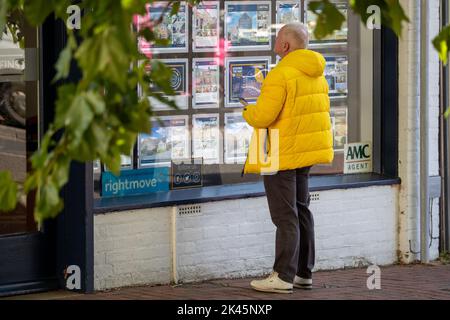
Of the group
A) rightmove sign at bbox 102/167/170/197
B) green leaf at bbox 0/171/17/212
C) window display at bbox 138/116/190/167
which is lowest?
rightmove sign at bbox 102/167/170/197

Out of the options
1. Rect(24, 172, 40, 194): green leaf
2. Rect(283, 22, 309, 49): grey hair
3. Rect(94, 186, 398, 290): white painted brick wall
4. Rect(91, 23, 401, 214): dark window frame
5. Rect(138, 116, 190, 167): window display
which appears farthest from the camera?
Rect(91, 23, 401, 214): dark window frame

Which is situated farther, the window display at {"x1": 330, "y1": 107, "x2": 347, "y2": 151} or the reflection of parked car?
the window display at {"x1": 330, "y1": 107, "x2": 347, "y2": 151}

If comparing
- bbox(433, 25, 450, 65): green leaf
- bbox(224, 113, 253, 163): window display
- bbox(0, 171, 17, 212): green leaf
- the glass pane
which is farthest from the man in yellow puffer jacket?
bbox(0, 171, 17, 212): green leaf

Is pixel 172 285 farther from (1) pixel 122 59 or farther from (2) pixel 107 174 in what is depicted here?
(1) pixel 122 59

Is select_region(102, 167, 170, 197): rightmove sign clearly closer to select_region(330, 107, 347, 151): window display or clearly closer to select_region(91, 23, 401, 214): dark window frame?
select_region(91, 23, 401, 214): dark window frame

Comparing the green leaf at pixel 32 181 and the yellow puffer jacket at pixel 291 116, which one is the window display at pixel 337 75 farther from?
the green leaf at pixel 32 181

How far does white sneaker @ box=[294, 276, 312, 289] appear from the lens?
7.74 meters

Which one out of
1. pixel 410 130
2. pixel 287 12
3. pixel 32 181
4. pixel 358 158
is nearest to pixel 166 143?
pixel 287 12

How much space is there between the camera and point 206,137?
331 inches

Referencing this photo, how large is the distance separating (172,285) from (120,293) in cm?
50

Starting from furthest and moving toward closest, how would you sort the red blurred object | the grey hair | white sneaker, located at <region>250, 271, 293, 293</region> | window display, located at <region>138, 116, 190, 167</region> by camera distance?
1. the red blurred object
2. window display, located at <region>138, 116, 190, 167</region>
3. white sneaker, located at <region>250, 271, 293, 293</region>
4. the grey hair

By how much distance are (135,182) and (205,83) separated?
40.0 inches

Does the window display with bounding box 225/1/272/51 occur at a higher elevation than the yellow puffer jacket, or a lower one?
higher

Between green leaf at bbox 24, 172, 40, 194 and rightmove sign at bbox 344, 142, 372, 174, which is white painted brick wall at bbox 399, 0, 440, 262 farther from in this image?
green leaf at bbox 24, 172, 40, 194
